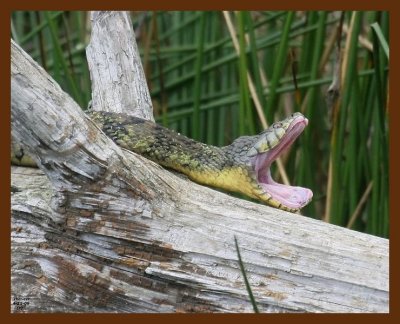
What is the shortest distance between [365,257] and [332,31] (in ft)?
6.67

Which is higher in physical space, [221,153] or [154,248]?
[221,153]

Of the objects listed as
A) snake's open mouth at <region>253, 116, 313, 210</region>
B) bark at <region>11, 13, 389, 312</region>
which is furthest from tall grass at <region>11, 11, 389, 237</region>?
bark at <region>11, 13, 389, 312</region>

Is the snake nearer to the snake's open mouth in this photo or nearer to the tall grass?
the snake's open mouth

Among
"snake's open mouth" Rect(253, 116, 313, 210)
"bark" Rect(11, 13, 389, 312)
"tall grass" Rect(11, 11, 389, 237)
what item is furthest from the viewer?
"tall grass" Rect(11, 11, 389, 237)

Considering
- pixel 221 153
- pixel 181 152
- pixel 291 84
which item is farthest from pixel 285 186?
pixel 291 84

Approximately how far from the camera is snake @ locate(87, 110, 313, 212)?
2.91 m

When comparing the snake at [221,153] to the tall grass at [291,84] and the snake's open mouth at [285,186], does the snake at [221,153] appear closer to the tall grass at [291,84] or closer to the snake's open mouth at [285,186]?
the snake's open mouth at [285,186]

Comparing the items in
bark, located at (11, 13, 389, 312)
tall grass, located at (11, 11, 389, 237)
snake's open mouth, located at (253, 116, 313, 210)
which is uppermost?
tall grass, located at (11, 11, 389, 237)

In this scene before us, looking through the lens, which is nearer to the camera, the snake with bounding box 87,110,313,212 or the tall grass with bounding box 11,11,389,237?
the snake with bounding box 87,110,313,212

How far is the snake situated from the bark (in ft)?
1.10

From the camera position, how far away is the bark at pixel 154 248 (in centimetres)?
235

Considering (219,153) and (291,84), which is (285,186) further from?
(291,84)

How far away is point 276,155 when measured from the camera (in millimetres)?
2996

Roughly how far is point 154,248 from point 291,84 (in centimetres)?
185
